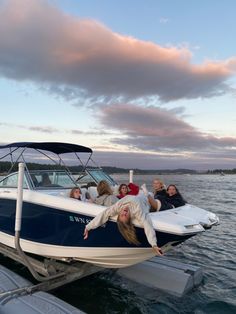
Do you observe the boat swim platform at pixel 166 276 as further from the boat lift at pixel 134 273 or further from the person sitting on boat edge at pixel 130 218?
the person sitting on boat edge at pixel 130 218

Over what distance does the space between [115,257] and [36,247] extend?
5.73 feet

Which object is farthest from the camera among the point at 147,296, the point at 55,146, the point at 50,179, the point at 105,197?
the point at 55,146

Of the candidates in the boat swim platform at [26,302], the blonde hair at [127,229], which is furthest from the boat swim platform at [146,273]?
the blonde hair at [127,229]

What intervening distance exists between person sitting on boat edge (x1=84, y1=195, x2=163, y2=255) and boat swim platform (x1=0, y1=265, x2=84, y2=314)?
1.33m

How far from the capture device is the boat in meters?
5.58

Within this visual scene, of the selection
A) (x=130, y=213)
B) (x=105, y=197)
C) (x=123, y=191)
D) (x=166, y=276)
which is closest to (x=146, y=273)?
(x=166, y=276)

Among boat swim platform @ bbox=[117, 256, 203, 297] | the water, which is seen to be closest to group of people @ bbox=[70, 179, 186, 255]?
the water

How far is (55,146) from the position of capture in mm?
7879

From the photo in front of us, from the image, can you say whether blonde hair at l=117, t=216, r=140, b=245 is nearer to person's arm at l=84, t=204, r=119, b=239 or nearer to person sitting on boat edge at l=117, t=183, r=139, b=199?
person's arm at l=84, t=204, r=119, b=239

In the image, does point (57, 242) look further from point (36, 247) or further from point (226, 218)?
point (226, 218)

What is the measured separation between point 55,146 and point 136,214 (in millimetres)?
3240

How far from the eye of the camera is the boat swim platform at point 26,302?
537 cm

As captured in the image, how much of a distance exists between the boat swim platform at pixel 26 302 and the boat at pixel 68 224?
730 mm

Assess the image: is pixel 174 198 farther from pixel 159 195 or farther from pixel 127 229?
pixel 127 229
